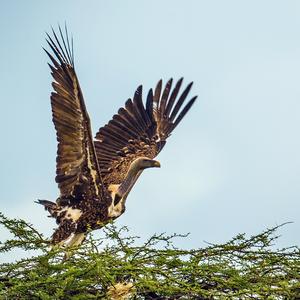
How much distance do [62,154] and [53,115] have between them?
44 centimetres

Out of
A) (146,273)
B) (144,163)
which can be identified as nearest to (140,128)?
(144,163)

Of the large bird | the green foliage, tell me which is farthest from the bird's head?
the green foliage

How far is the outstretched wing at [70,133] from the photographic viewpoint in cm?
910

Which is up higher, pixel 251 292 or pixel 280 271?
pixel 280 271

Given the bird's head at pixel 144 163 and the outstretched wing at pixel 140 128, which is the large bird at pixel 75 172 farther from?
the outstretched wing at pixel 140 128

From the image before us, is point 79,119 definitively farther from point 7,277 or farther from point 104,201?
point 7,277

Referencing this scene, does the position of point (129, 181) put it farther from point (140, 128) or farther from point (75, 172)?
point (140, 128)

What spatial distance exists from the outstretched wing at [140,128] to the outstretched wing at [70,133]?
1678mm

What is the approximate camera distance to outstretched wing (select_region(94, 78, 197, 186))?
37.1ft

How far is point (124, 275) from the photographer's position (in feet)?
21.8

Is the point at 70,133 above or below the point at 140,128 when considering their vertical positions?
below

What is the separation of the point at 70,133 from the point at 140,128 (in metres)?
2.69

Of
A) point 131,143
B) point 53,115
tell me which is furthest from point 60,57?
point 131,143

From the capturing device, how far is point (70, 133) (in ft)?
30.1
